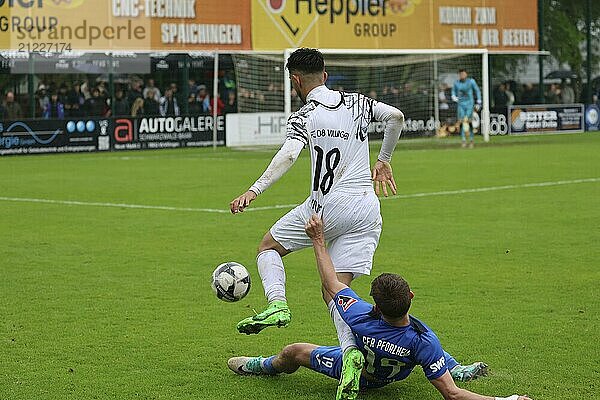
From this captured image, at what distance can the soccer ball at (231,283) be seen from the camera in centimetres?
756

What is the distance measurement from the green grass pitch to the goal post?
55.1 feet

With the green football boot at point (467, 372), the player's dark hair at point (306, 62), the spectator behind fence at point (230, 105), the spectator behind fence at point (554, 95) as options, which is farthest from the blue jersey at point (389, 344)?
the spectator behind fence at point (554, 95)

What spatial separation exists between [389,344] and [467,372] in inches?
29.9

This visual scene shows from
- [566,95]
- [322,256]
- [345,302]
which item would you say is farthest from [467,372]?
[566,95]

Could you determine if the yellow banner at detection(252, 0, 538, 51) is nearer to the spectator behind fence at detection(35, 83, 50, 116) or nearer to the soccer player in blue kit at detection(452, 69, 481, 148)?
the soccer player in blue kit at detection(452, 69, 481, 148)

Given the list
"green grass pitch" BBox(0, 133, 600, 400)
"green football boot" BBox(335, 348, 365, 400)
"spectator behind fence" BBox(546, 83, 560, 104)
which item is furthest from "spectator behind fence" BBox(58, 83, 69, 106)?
"green football boot" BBox(335, 348, 365, 400)

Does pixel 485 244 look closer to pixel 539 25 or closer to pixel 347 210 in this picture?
pixel 347 210

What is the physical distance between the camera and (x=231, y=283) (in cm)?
756

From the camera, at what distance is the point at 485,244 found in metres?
13.7

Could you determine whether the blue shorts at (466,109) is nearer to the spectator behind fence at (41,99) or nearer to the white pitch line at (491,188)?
the white pitch line at (491,188)

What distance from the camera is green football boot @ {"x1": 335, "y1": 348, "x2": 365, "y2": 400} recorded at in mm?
6492

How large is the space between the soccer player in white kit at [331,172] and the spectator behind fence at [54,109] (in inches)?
1086

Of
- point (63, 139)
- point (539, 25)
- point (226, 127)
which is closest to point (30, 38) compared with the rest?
point (63, 139)

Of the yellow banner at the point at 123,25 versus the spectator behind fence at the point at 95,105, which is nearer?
the yellow banner at the point at 123,25
